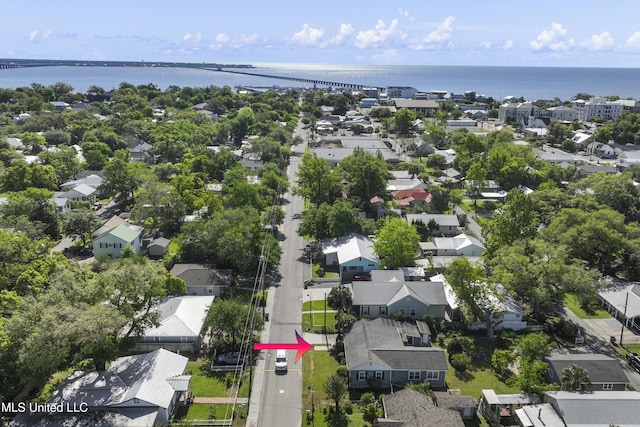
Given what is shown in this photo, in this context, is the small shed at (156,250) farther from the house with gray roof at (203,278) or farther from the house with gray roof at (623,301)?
the house with gray roof at (623,301)

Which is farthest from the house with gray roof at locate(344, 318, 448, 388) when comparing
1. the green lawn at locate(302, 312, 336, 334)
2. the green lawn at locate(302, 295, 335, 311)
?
the green lawn at locate(302, 295, 335, 311)

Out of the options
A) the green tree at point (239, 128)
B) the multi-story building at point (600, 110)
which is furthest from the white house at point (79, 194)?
the multi-story building at point (600, 110)

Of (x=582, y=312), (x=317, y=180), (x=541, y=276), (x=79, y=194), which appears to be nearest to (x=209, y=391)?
(x=541, y=276)

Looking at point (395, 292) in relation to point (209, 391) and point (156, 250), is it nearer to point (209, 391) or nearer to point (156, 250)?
point (209, 391)

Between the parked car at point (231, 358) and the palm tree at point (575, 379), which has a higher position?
the palm tree at point (575, 379)

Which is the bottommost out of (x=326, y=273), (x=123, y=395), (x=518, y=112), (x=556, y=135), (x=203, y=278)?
(x=326, y=273)

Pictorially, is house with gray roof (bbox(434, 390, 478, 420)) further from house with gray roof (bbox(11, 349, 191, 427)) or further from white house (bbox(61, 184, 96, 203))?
white house (bbox(61, 184, 96, 203))
